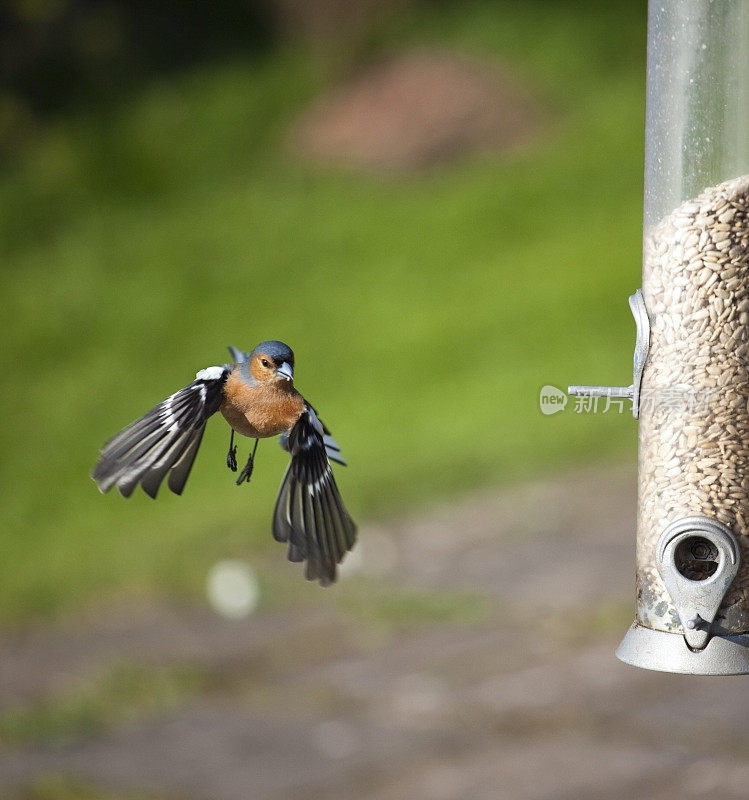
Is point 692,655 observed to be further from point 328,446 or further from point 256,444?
point 256,444

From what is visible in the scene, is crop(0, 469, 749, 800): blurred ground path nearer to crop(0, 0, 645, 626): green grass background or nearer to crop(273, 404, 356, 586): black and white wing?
crop(0, 0, 645, 626): green grass background

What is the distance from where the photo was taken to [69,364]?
12438mm

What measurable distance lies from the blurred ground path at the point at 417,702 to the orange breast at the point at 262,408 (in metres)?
4.11

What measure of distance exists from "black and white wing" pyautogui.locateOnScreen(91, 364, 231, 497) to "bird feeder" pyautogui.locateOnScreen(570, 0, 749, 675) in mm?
1171

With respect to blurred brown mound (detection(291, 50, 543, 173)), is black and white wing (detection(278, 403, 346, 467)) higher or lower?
lower

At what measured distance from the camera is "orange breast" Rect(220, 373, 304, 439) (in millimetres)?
2582

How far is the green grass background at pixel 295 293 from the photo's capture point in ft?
34.9

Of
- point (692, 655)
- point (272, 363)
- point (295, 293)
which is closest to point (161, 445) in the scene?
point (272, 363)

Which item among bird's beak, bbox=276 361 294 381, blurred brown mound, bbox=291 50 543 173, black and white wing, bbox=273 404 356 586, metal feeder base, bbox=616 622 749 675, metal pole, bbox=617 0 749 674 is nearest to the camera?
bird's beak, bbox=276 361 294 381

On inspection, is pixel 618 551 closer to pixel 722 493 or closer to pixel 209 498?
pixel 209 498

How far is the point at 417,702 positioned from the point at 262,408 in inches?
197

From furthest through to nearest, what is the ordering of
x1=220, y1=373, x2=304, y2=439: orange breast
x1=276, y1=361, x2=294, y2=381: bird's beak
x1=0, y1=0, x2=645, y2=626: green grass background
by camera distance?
x1=0, y1=0, x2=645, y2=626: green grass background → x1=220, y1=373, x2=304, y2=439: orange breast → x1=276, y1=361, x2=294, y2=381: bird's beak

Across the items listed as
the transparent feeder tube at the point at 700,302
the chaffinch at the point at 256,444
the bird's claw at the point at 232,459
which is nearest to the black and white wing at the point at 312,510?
the chaffinch at the point at 256,444

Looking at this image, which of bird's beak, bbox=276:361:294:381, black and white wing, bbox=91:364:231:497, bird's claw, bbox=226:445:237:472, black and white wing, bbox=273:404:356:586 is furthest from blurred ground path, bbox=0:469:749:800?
bird's beak, bbox=276:361:294:381
